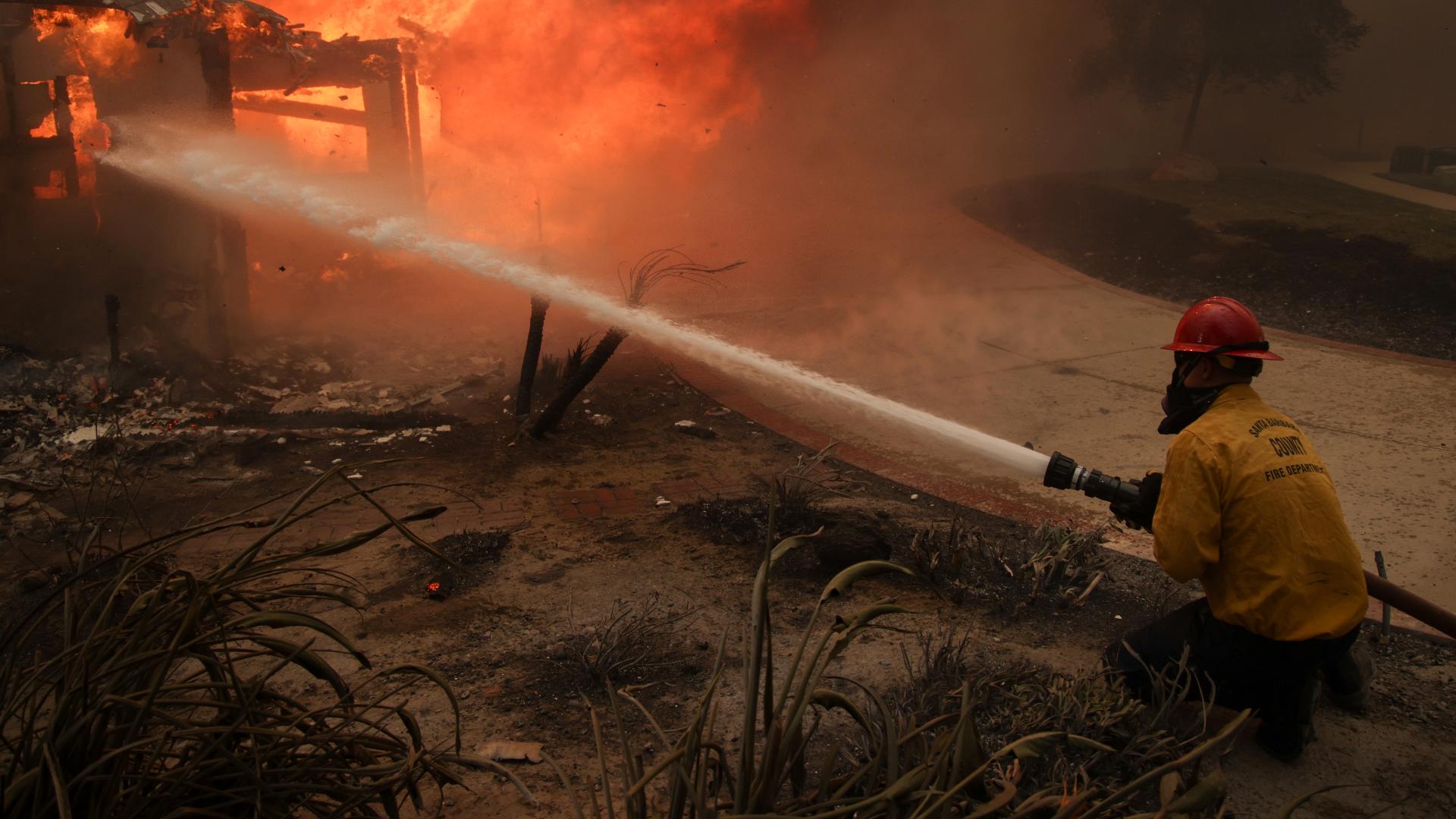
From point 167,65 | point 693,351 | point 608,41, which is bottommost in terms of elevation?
point 693,351

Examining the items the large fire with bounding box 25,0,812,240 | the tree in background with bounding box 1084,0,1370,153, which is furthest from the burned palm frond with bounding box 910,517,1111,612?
the tree in background with bounding box 1084,0,1370,153

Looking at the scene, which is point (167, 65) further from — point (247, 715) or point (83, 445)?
point (247, 715)

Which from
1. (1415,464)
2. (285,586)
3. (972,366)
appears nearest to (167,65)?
(972,366)

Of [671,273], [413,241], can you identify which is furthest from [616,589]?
[671,273]

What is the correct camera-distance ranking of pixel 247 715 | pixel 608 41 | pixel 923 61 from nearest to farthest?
pixel 247 715, pixel 608 41, pixel 923 61

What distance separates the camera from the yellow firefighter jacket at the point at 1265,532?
2986 mm

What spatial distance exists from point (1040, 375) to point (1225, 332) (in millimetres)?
4764

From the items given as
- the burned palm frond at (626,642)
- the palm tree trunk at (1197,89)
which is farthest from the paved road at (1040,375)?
the palm tree trunk at (1197,89)

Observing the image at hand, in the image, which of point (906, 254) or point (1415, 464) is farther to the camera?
point (906, 254)

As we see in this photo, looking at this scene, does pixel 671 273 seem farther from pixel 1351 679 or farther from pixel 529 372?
pixel 1351 679

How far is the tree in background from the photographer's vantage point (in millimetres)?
16719

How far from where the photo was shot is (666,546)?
4746 mm

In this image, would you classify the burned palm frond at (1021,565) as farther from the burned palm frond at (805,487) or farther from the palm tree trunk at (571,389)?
the palm tree trunk at (571,389)

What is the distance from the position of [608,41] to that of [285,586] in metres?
14.5
